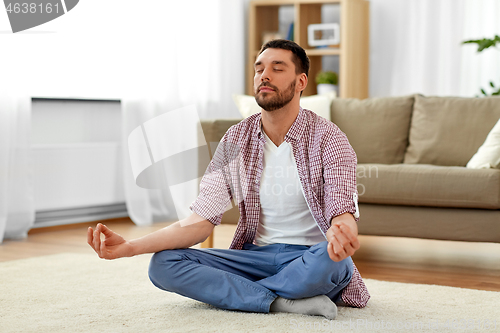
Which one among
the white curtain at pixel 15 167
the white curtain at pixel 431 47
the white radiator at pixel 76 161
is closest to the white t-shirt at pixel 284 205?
the white curtain at pixel 15 167

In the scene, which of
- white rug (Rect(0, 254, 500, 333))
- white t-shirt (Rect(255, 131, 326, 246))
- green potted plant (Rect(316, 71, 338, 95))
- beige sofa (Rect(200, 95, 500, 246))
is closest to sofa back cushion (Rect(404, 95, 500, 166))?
beige sofa (Rect(200, 95, 500, 246))

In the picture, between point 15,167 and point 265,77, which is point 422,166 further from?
point 15,167

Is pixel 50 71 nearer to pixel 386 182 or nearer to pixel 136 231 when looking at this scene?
pixel 136 231

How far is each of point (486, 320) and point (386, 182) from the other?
1.05 meters

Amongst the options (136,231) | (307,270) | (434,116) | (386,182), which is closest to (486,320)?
(307,270)

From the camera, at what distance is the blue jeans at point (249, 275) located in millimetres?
1693

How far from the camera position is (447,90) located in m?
4.61

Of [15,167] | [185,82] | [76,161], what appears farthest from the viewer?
[185,82]

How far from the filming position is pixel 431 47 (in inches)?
183

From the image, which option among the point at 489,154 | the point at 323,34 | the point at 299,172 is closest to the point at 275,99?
the point at 299,172

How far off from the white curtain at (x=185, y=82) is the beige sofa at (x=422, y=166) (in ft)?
3.66

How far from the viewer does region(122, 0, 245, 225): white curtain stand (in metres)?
4.07

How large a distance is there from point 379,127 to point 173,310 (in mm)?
1900

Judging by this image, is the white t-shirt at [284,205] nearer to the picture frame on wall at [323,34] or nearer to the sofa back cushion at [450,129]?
the sofa back cushion at [450,129]
